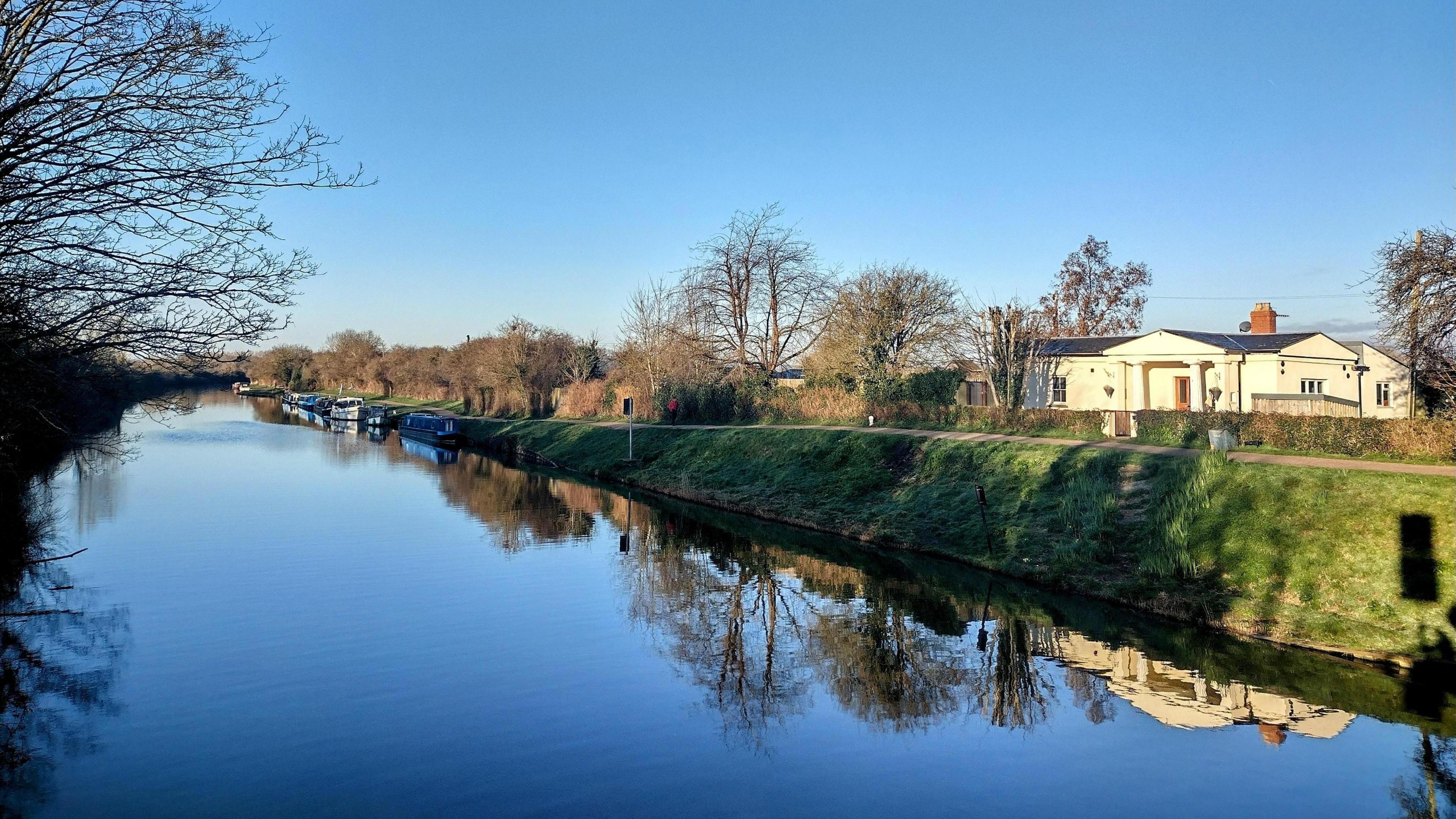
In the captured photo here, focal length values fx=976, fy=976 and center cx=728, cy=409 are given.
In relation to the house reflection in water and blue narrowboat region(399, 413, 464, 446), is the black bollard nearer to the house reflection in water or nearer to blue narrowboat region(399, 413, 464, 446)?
the house reflection in water

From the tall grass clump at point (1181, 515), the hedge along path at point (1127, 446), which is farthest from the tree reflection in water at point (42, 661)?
the hedge along path at point (1127, 446)

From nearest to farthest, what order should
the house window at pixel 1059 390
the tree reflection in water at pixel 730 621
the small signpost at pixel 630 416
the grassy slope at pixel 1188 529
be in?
the tree reflection in water at pixel 730 621, the grassy slope at pixel 1188 529, the small signpost at pixel 630 416, the house window at pixel 1059 390

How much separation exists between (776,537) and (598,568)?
16.1 feet

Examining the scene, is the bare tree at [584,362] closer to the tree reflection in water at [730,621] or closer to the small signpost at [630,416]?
the small signpost at [630,416]

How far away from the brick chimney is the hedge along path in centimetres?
1877

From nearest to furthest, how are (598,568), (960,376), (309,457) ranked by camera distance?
(598,568)
(960,376)
(309,457)

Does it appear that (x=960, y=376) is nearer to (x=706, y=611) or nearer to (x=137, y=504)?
(x=706, y=611)

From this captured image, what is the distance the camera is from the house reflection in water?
928 centimetres

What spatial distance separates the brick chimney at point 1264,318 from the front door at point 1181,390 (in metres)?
6.92

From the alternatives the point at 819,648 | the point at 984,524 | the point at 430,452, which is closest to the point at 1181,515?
the point at 984,524

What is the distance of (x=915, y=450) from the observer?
24.6 meters

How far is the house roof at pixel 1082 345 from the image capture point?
34969 millimetres

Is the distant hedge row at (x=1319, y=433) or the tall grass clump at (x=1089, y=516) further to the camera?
the distant hedge row at (x=1319, y=433)

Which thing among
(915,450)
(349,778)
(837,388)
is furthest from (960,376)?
(349,778)
